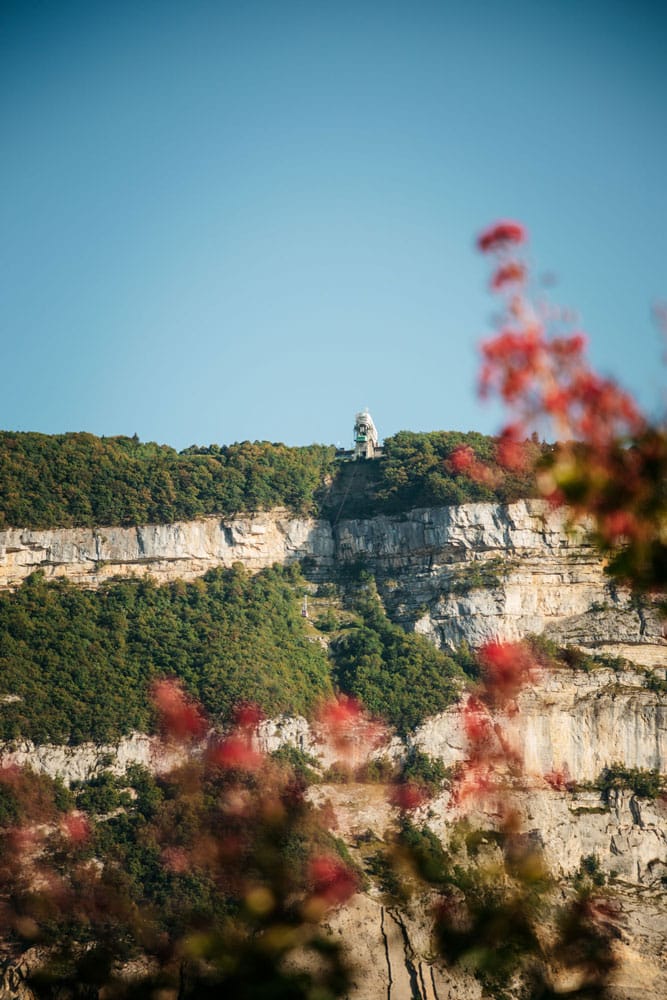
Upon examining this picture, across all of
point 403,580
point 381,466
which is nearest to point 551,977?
point 403,580

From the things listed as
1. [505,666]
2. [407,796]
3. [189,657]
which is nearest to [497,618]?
[505,666]

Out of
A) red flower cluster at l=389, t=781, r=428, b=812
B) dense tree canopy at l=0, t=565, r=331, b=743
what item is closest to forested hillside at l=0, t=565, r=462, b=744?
dense tree canopy at l=0, t=565, r=331, b=743

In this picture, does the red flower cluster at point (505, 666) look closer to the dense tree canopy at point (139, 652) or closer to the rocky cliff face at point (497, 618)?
the rocky cliff face at point (497, 618)

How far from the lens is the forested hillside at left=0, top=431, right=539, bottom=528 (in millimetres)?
57031

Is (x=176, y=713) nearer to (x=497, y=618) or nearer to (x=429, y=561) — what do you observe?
(x=429, y=561)

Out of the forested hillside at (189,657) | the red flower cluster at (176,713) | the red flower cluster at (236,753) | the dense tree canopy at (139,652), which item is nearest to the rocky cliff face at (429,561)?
the forested hillside at (189,657)

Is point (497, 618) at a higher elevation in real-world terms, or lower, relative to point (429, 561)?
lower

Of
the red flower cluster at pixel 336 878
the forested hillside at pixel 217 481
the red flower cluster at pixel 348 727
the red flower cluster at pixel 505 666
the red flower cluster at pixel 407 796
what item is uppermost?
the forested hillside at pixel 217 481

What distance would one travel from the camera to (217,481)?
59.8 meters

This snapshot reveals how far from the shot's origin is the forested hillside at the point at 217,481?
5703cm

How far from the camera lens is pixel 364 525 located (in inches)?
2325

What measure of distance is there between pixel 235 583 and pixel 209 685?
7.59 meters

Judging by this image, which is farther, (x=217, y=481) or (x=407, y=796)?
(x=217, y=481)

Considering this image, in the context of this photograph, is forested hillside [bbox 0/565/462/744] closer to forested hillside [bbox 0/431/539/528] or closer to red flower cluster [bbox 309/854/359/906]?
forested hillside [bbox 0/431/539/528]
